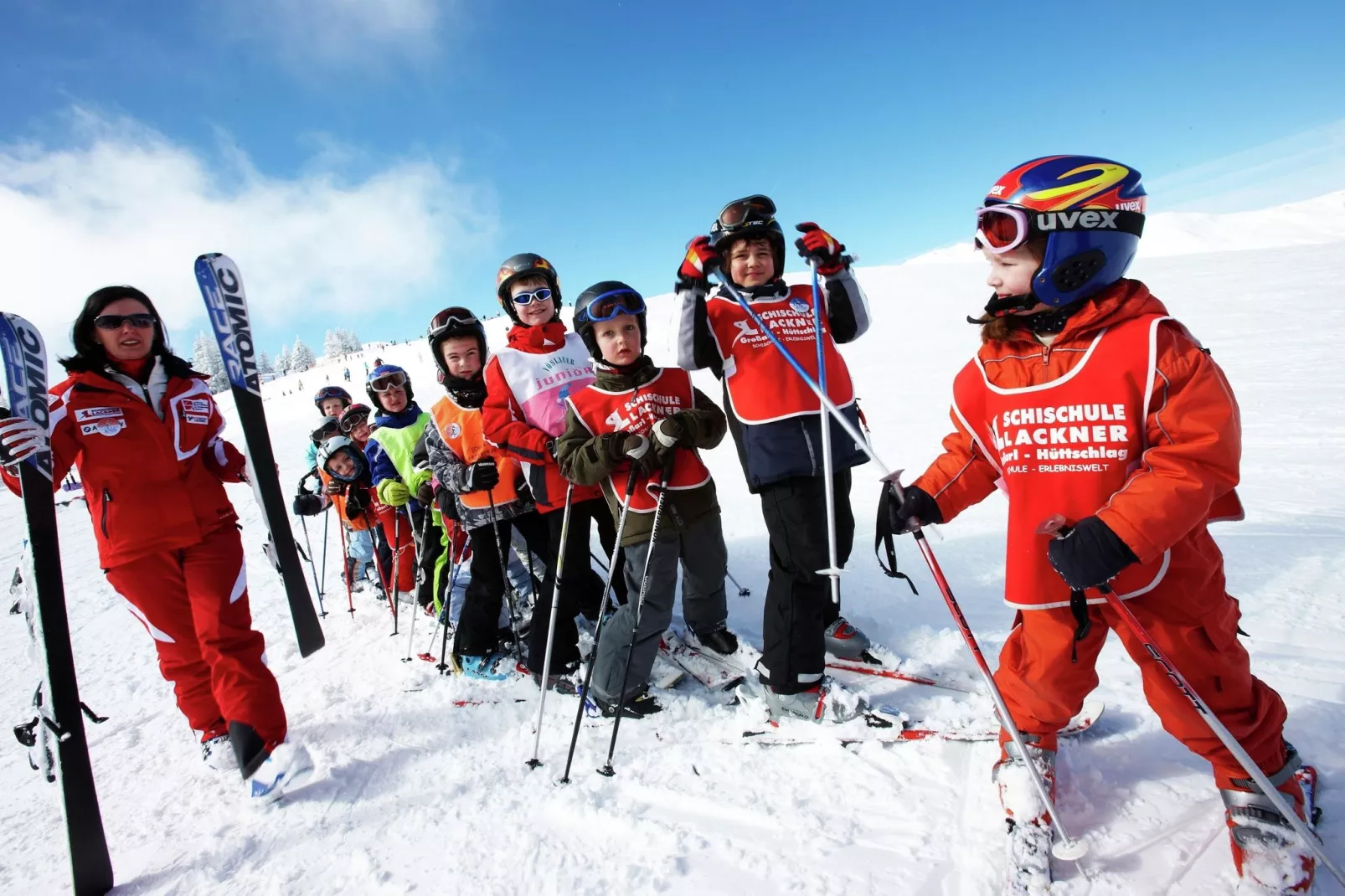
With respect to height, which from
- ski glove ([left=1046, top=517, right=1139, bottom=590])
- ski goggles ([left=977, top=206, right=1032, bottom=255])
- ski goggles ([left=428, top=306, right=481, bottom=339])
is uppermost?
ski goggles ([left=428, top=306, right=481, bottom=339])

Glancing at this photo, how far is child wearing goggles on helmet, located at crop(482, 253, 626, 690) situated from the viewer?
376cm

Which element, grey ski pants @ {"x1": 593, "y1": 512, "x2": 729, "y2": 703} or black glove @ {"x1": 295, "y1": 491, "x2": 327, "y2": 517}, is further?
black glove @ {"x1": 295, "y1": 491, "x2": 327, "y2": 517}

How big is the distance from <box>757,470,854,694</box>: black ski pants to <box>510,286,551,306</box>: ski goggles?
6.70 ft

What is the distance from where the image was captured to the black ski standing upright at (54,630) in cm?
265

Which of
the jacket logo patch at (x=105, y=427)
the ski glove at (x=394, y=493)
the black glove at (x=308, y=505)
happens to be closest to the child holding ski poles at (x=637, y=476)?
the jacket logo patch at (x=105, y=427)

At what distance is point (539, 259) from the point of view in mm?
4094

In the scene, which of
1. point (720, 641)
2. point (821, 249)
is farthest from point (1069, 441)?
point (720, 641)

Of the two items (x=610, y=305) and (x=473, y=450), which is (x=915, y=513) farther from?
(x=473, y=450)

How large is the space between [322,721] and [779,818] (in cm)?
302

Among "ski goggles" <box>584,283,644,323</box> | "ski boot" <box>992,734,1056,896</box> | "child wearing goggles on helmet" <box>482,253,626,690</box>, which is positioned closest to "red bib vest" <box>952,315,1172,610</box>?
"ski boot" <box>992,734,1056,896</box>

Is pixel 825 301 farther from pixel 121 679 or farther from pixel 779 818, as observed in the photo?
pixel 121 679

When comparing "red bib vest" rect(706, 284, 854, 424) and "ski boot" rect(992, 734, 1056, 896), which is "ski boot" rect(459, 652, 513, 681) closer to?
"red bib vest" rect(706, 284, 854, 424)

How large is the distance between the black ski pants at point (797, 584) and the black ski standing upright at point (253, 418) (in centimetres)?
257

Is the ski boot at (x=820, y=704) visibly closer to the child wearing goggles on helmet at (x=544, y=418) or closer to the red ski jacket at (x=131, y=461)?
the child wearing goggles on helmet at (x=544, y=418)
